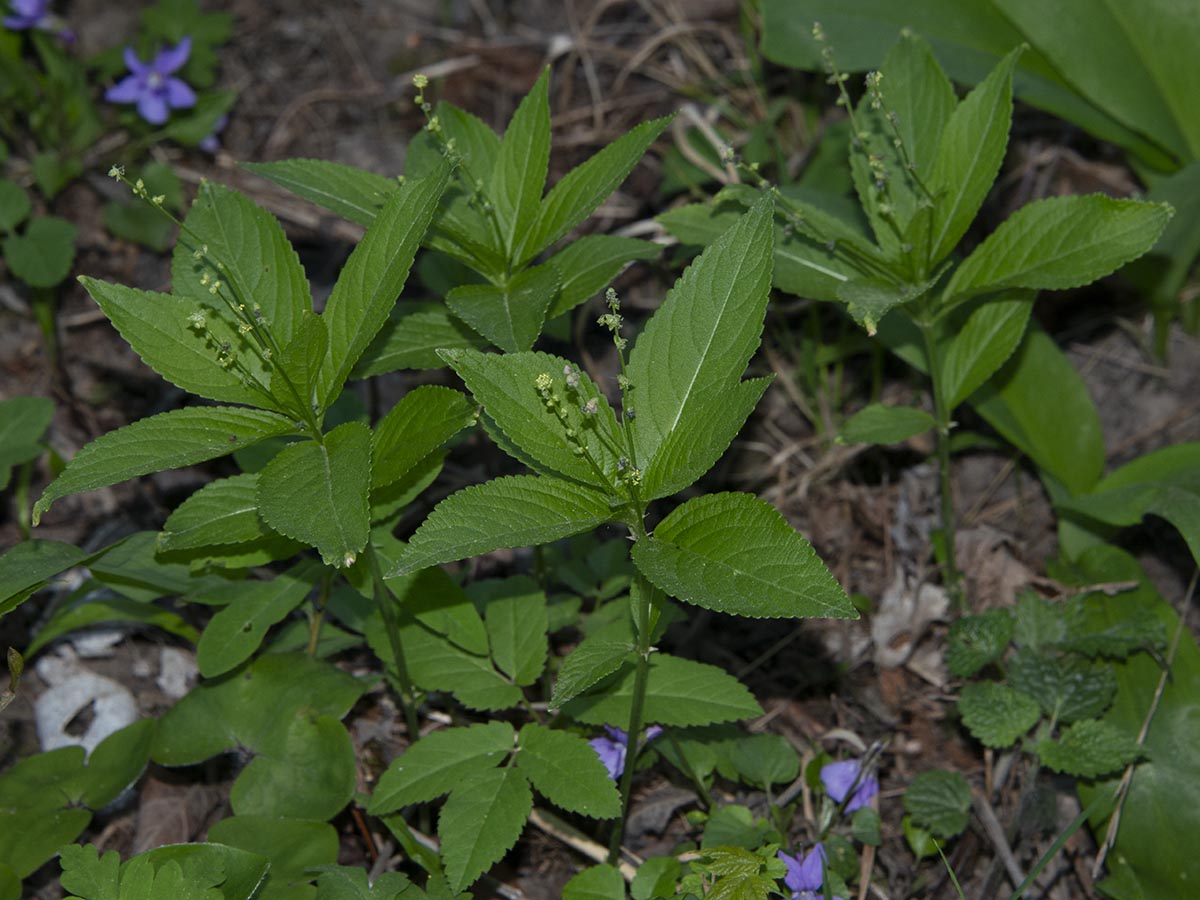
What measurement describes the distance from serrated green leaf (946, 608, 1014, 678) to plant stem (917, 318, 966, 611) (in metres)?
0.22

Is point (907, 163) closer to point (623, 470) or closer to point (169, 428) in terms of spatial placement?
point (623, 470)

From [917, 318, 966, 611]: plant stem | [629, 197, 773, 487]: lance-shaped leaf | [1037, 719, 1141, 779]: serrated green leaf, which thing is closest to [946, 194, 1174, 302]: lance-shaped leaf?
[917, 318, 966, 611]: plant stem

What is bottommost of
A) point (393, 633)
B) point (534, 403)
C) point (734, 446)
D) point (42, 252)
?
point (393, 633)

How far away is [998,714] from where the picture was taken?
2740 mm

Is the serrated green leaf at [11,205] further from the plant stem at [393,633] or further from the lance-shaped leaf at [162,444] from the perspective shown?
the plant stem at [393,633]

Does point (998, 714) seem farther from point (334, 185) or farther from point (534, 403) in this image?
point (334, 185)

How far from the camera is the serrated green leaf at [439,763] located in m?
2.38

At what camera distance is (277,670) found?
9.08ft

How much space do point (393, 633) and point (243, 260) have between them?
84cm

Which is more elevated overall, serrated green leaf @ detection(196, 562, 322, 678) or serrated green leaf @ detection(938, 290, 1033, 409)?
serrated green leaf @ detection(938, 290, 1033, 409)

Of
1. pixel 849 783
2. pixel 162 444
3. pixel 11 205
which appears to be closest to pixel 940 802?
pixel 849 783

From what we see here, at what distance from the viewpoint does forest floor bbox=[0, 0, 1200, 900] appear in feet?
9.50

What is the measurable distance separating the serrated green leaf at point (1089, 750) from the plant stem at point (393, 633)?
1436mm

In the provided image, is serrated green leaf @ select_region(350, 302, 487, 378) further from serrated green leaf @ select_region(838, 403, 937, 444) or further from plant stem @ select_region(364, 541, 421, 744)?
serrated green leaf @ select_region(838, 403, 937, 444)
